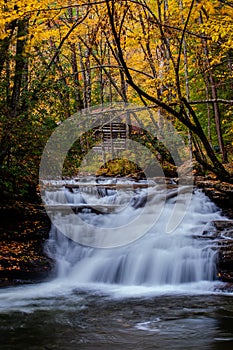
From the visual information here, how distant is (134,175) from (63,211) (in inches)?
240

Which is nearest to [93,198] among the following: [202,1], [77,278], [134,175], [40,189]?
[40,189]

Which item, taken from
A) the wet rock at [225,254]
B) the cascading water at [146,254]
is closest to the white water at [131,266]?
the cascading water at [146,254]

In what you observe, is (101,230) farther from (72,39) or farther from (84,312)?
(72,39)

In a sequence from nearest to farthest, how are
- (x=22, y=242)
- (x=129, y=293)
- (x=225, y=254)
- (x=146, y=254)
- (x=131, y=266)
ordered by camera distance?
(x=129, y=293), (x=225, y=254), (x=131, y=266), (x=146, y=254), (x=22, y=242)

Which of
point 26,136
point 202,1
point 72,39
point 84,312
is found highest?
point 72,39

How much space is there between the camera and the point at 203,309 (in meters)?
5.94

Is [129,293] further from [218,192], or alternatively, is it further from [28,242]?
[218,192]

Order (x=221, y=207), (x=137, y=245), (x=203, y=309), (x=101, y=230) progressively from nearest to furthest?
(x=203, y=309) < (x=137, y=245) < (x=101, y=230) < (x=221, y=207)

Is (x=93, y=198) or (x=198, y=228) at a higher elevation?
(x=93, y=198)

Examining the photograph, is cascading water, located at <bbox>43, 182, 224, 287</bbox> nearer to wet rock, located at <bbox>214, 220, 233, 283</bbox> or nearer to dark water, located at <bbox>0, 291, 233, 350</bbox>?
wet rock, located at <bbox>214, 220, 233, 283</bbox>

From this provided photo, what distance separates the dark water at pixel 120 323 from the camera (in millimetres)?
4609

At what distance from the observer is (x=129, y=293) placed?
284 inches

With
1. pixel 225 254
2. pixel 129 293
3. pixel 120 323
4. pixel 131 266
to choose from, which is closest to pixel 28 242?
pixel 131 266

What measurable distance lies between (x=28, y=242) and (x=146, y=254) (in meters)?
2.70
